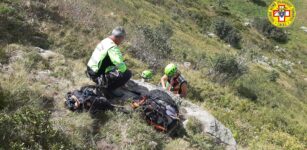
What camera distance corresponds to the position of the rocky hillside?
5793 mm

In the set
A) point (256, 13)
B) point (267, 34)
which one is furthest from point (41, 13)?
point (256, 13)

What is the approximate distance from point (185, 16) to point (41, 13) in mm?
21058

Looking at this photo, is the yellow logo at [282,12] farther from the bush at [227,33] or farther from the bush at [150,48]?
the bush at [150,48]

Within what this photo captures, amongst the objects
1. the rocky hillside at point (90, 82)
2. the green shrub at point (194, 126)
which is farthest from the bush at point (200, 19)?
the green shrub at point (194, 126)

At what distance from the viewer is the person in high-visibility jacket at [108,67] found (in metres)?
7.05

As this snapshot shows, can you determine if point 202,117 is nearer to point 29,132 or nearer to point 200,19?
point 29,132

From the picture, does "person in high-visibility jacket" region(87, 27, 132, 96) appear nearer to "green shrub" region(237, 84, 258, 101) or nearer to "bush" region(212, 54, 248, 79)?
"bush" region(212, 54, 248, 79)

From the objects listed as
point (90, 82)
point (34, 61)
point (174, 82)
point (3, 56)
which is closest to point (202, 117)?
point (174, 82)

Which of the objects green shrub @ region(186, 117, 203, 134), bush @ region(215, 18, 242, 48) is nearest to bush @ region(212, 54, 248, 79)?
green shrub @ region(186, 117, 203, 134)

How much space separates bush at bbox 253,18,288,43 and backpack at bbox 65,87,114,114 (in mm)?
34609

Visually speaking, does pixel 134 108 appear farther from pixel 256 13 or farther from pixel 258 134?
pixel 256 13

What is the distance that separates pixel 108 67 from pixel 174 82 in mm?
2952

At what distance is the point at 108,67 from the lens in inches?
285

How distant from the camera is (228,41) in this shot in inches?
1179
